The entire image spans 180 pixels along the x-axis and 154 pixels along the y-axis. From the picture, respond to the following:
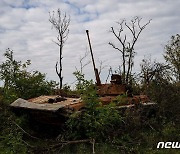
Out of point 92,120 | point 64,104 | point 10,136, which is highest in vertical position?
point 64,104

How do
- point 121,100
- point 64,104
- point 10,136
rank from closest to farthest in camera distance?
1. point 10,136
2. point 64,104
3. point 121,100

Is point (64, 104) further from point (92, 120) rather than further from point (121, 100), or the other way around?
point (121, 100)

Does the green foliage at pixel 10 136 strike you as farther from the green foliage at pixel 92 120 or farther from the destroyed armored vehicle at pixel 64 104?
the green foliage at pixel 92 120

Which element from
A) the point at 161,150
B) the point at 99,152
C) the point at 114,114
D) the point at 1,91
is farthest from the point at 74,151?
the point at 1,91

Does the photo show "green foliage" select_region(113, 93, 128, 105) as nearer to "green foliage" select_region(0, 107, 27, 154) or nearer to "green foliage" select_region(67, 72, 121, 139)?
"green foliage" select_region(67, 72, 121, 139)

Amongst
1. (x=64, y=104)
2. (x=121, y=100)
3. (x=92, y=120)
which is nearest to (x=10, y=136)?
(x=64, y=104)

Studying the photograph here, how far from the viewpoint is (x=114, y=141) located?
29.9 ft

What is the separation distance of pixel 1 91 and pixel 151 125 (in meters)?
6.28

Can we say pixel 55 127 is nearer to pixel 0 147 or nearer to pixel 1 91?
pixel 0 147

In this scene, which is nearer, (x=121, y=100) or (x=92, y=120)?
(x=92, y=120)

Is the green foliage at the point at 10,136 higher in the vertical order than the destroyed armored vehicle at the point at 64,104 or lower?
lower

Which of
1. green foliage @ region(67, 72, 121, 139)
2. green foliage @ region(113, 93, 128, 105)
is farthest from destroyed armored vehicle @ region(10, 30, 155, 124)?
green foliage @ region(67, 72, 121, 139)

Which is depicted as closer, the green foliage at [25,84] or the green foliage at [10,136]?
the green foliage at [10,136]

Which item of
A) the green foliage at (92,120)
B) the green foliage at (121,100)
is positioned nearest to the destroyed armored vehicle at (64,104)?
the green foliage at (121,100)
